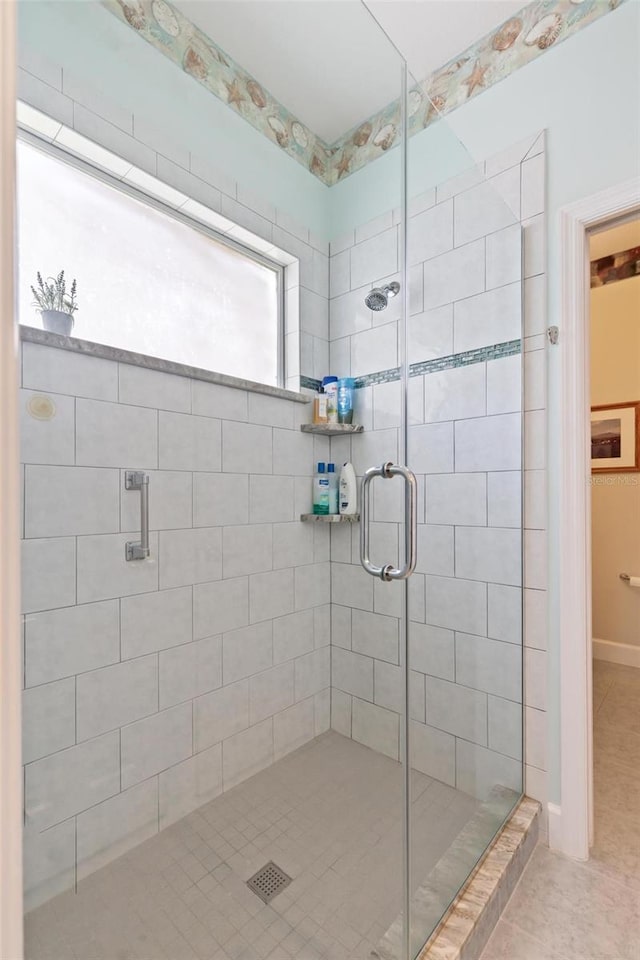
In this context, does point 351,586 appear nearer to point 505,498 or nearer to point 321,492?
point 321,492

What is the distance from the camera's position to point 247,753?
125cm

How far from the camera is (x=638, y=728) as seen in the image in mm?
2162

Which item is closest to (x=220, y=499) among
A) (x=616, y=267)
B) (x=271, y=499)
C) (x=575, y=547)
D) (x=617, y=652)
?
(x=271, y=499)

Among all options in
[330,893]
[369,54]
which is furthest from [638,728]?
[369,54]

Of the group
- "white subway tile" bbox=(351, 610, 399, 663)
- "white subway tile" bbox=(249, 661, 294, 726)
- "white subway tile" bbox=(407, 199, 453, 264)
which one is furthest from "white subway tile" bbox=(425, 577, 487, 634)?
"white subway tile" bbox=(407, 199, 453, 264)

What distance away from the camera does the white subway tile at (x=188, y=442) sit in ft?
3.70

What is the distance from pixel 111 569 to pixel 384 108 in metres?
1.45

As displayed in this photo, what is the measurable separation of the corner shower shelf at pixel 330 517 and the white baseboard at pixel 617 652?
9.11 ft

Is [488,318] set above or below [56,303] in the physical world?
above

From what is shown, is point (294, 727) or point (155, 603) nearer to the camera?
point (155, 603)

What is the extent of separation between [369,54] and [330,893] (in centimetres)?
225

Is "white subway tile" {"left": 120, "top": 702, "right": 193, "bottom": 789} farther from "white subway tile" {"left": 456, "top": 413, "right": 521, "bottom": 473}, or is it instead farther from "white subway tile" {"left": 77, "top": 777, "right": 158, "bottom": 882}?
"white subway tile" {"left": 456, "top": 413, "right": 521, "bottom": 473}

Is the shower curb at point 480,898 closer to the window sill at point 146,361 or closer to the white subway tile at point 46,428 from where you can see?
the white subway tile at point 46,428

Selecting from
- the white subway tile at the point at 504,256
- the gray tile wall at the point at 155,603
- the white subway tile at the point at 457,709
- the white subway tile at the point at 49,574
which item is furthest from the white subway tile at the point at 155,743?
the white subway tile at the point at 504,256
